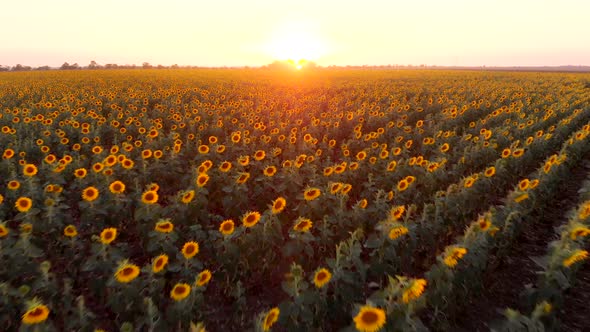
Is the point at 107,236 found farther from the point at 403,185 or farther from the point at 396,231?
the point at 403,185

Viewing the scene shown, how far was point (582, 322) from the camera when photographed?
3.73 m

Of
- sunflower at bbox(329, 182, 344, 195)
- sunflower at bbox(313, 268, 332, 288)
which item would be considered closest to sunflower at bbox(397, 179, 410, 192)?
sunflower at bbox(329, 182, 344, 195)

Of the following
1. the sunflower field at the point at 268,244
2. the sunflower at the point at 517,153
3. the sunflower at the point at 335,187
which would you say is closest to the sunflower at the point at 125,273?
the sunflower field at the point at 268,244

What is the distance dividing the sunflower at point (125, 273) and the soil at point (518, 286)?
3.29m

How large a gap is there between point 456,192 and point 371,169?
1808 mm

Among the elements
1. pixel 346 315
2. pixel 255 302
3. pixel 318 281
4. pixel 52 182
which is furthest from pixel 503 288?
pixel 52 182

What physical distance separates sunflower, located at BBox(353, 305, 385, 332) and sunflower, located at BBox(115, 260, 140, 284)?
2167 millimetres

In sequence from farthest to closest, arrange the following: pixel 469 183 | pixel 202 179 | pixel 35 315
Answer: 1. pixel 202 179
2. pixel 469 183
3. pixel 35 315

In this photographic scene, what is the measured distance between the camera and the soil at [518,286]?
3809mm

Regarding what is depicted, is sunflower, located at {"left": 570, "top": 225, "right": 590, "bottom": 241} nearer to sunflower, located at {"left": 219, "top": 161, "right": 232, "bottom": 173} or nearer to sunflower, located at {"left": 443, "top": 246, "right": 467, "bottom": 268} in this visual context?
sunflower, located at {"left": 443, "top": 246, "right": 467, "bottom": 268}

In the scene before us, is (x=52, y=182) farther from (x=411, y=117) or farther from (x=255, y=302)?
(x=411, y=117)

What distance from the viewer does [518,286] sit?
14.3 ft

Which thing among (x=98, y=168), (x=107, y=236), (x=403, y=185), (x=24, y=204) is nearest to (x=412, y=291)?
(x=403, y=185)

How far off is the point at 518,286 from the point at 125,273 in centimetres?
448
